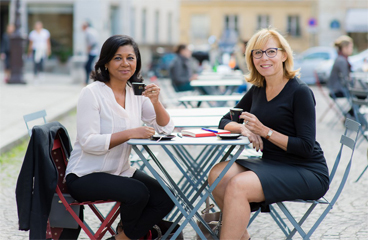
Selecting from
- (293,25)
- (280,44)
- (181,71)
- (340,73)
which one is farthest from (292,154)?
(293,25)

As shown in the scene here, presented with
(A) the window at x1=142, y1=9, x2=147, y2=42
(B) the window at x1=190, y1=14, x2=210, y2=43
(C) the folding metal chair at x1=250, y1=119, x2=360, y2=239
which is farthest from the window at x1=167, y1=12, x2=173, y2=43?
(C) the folding metal chair at x1=250, y1=119, x2=360, y2=239

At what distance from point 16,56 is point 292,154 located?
1594 centimetres

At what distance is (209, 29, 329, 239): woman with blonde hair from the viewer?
3689mm

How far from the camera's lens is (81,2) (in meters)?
29.3

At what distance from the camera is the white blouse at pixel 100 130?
3877mm

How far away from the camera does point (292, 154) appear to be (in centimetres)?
400

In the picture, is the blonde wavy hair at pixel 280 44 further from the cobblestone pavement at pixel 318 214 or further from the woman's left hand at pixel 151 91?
the cobblestone pavement at pixel 318 214

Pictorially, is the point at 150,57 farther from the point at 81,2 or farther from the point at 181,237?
the point at 181,237

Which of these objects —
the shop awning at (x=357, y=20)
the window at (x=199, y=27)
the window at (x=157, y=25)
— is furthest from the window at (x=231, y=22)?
the shop awning at (x=357, y=20)

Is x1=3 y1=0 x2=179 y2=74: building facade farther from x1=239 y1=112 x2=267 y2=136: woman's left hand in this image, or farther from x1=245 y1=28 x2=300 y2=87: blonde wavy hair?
x1=239 y1=112 x2=267 y2=136: woman's left hand

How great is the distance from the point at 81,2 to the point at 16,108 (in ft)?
60.3

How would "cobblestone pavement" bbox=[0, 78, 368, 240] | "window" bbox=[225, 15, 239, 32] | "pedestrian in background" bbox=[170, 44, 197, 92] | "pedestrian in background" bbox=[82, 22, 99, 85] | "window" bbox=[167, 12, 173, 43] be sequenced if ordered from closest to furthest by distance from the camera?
"cobblestone pavement" bbox=[0, 78, 368, 240] → "pedestrian in background" bbox=[170, 44, 197, 92] → "pedestrian in background" bbox=[82, 22, 99, 85] → "window" bbox=[167, 12, 173, 43] → "window" bbox=[225, 15, 239, 32]

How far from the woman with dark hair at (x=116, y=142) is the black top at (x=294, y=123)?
717 mm

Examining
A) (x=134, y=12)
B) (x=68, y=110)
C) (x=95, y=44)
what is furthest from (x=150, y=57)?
(x=68, y=110)
